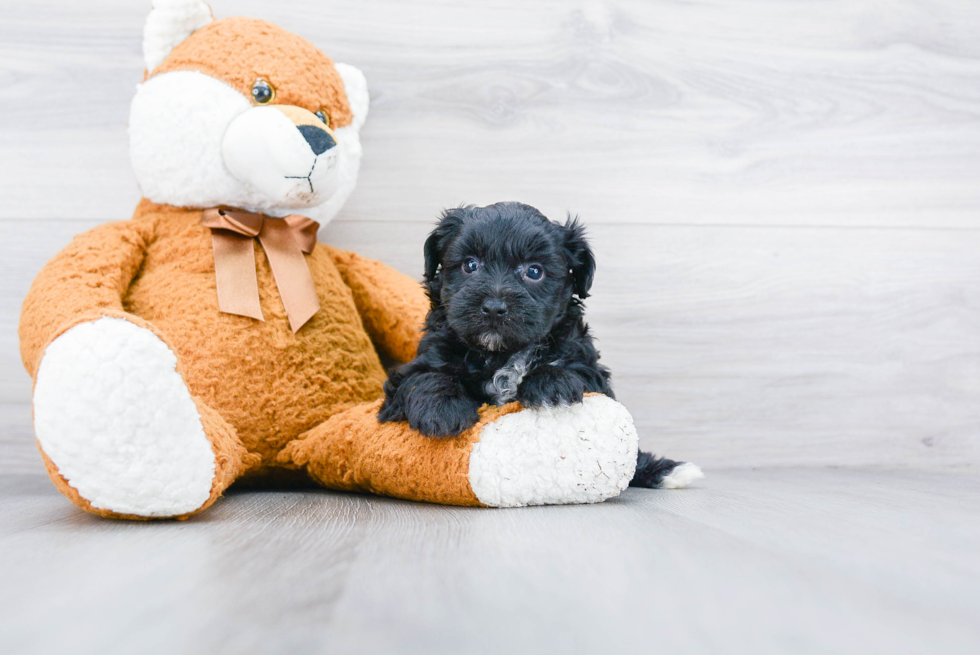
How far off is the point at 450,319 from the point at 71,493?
0.54 m

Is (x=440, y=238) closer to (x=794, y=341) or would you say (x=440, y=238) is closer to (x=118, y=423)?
(x=118, y=423)

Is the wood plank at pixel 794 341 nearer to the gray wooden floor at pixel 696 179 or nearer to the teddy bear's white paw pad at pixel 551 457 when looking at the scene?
the gray wooden floor at pixel 696 179

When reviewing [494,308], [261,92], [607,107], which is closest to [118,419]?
[494,308]

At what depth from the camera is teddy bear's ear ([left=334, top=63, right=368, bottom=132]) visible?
1359 mm

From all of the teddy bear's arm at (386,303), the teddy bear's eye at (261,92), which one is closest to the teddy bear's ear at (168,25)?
the teddy bear's eye at (261,92)

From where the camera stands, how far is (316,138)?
1137 mm

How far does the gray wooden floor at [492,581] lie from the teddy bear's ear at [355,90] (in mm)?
794

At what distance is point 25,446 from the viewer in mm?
1454

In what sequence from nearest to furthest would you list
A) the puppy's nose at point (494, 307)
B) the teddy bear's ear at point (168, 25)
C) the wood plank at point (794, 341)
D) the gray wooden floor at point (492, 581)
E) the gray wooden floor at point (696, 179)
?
the gray wooden floor at point (492, 581), the puppy's nose at point (494, 307), the teddy bear's ear at point (168, 25), the gray wooden floor at point (696, 179), the wood plank at point (794, 341)

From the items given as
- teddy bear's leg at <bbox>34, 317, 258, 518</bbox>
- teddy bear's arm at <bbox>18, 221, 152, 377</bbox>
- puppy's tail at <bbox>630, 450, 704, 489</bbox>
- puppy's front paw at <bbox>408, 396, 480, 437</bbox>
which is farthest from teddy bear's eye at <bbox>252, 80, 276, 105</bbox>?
puppy's tail at <bbox>630, 450, 704, 489</bbox>

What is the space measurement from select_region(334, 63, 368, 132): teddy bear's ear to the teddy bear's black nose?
0.70ft

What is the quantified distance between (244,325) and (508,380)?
46 cm

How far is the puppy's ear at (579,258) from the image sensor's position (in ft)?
3.59

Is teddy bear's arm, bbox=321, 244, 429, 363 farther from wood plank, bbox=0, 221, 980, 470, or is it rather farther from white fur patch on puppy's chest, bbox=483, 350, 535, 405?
wood plank, bbox=0, 221, 980, 470
